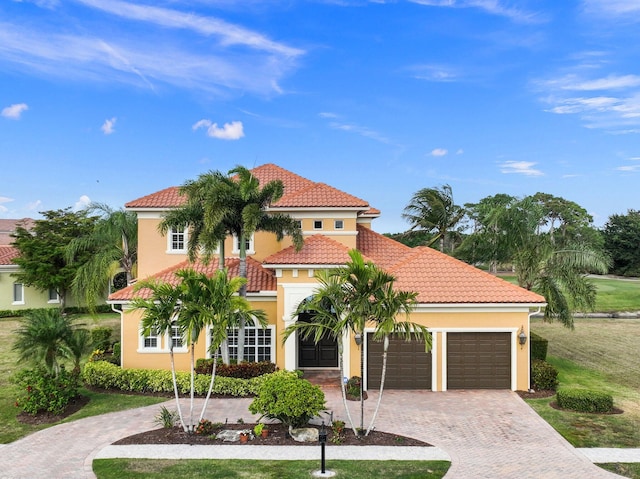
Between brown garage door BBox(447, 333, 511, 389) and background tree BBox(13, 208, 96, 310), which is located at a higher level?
background tree BBox(13, 208, 96, 310)

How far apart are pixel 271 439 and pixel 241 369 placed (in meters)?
5.32

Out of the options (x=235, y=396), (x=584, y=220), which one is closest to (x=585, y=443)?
(x=235, y=396)

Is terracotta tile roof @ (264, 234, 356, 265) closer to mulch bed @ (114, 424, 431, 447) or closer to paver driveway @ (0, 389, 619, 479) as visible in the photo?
paver driveway @ (0, 389, 619, 479)

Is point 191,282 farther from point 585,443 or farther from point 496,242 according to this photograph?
point 496,242

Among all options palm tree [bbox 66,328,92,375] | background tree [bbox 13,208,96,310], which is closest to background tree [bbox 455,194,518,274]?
palm tree [bbox 66,328,92,375]

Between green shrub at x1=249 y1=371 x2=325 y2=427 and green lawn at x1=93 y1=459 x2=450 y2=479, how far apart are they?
162 cm

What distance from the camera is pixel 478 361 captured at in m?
19.4

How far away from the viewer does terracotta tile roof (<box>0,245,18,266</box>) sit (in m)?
41.4

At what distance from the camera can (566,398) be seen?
1686cm

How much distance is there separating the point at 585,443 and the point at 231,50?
791 inches

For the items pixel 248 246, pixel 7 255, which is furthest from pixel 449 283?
pixel 7 255

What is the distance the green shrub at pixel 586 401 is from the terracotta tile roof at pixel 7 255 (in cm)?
3955

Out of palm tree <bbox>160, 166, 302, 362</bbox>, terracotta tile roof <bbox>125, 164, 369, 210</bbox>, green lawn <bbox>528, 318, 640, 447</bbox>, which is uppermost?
terracotta tile roof <bbox>125, 164, 369, 210</bbox>

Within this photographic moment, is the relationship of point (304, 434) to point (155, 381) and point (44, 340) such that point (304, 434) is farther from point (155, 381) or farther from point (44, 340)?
point (44, 340)
